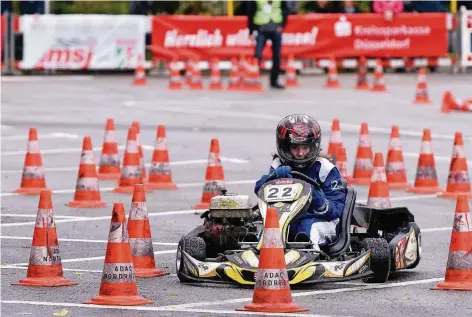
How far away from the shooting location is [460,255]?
10562 mm

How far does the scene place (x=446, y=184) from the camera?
693 inches

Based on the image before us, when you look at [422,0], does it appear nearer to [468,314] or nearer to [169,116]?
[169,116]

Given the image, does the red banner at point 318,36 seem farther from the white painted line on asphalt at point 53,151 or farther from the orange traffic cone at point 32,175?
the orange traffic cone at point 32,175

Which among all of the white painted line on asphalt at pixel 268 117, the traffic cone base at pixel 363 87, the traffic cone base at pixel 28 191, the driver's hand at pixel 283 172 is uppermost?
the driver's hand at pixel 283 172

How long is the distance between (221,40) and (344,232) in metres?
25.4

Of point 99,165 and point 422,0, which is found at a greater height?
point 422,0

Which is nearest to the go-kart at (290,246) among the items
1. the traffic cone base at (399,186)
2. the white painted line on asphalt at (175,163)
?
the traffic cone base at (399,186)

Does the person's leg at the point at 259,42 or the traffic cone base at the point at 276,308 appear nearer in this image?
the traffic cone base at the point at 276,308

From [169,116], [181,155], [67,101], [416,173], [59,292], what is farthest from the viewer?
[67,101]

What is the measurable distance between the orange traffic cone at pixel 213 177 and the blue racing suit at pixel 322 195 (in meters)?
4.12

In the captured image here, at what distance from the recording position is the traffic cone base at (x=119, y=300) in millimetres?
9638

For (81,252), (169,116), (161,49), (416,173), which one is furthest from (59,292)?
(161,49)

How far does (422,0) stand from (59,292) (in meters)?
27.9

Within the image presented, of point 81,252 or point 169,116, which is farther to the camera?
point 169,116
